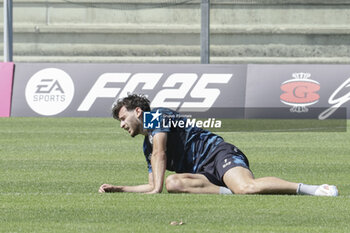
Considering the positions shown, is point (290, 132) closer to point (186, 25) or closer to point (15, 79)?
point (15, 79)

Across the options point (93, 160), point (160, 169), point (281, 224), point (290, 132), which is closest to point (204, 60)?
point (290, 132)

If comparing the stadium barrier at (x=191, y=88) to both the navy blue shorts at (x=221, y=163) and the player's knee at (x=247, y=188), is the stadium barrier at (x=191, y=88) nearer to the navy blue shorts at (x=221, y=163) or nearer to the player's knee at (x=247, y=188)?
the navy blue shorts at (x=221, y=163)

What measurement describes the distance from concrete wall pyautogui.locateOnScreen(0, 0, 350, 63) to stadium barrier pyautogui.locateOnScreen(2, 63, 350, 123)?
39.9 ft

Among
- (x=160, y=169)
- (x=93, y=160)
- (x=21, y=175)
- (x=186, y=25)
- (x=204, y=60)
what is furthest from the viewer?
(x=186, y=25)

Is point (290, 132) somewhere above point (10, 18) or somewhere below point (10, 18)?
below

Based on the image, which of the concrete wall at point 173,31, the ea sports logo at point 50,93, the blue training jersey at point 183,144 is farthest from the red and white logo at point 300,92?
the concrete wall at point 173,31

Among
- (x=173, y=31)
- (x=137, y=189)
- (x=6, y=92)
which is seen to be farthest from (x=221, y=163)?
(x=173, y=31)

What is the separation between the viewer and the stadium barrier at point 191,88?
1925 cm

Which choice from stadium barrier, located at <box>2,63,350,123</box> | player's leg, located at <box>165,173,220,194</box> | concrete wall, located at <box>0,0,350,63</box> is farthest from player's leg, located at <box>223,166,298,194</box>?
concrete wall, located at <box>0,0,350,63</box>

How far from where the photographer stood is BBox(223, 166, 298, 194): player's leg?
8.27 meters

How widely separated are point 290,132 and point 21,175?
25.0ft

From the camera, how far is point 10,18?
2256 cm

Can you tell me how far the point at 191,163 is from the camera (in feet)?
28.8

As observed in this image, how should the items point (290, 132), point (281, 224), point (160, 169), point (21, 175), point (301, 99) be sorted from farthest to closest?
point (301, 99)
point (290, 132)
point (21, 175)
point (160, 169)
point (281, 224)
